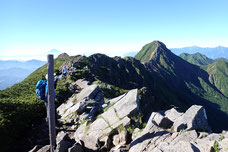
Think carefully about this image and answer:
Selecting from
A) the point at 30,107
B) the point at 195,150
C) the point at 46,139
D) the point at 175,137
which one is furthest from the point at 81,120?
the point at 195,150

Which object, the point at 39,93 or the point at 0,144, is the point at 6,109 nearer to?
the point at 0,144

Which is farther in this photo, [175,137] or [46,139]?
[46,139]

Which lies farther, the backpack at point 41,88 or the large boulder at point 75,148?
the backpack at point 41,88

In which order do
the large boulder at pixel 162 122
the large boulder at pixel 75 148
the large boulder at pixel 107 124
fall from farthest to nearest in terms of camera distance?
1. the large boulder at pixel 162 122
2. the large boulder at pixel 107 124
3. the large boulder at pixel 75 148

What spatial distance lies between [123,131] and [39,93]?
7.82 metres

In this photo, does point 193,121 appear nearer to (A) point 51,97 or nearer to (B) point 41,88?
(A) point 51,97

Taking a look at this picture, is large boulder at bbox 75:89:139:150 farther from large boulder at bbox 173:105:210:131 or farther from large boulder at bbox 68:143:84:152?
large boulder at bbox 173:105:210:131

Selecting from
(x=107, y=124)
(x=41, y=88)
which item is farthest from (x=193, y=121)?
(x=41, y=88)

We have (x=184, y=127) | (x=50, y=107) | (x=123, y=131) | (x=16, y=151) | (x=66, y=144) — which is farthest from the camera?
(x=16, y=151)

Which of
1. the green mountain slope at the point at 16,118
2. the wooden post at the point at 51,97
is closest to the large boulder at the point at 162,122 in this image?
the wooden post at the point at 51,97

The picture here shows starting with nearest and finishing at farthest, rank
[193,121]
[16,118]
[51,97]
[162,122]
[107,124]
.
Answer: [51,97] → [193,121] → [162,122] → [107,124] → [16,118]

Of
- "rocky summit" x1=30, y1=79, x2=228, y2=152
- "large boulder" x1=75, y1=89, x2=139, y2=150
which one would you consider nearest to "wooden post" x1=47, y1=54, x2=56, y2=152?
"rocky summit" x1=30, y1=79, x2=228, y2=152

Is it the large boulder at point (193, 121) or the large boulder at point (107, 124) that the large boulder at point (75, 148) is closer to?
the large boulder at point (107, 124)

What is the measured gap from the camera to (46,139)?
13.8 meters
